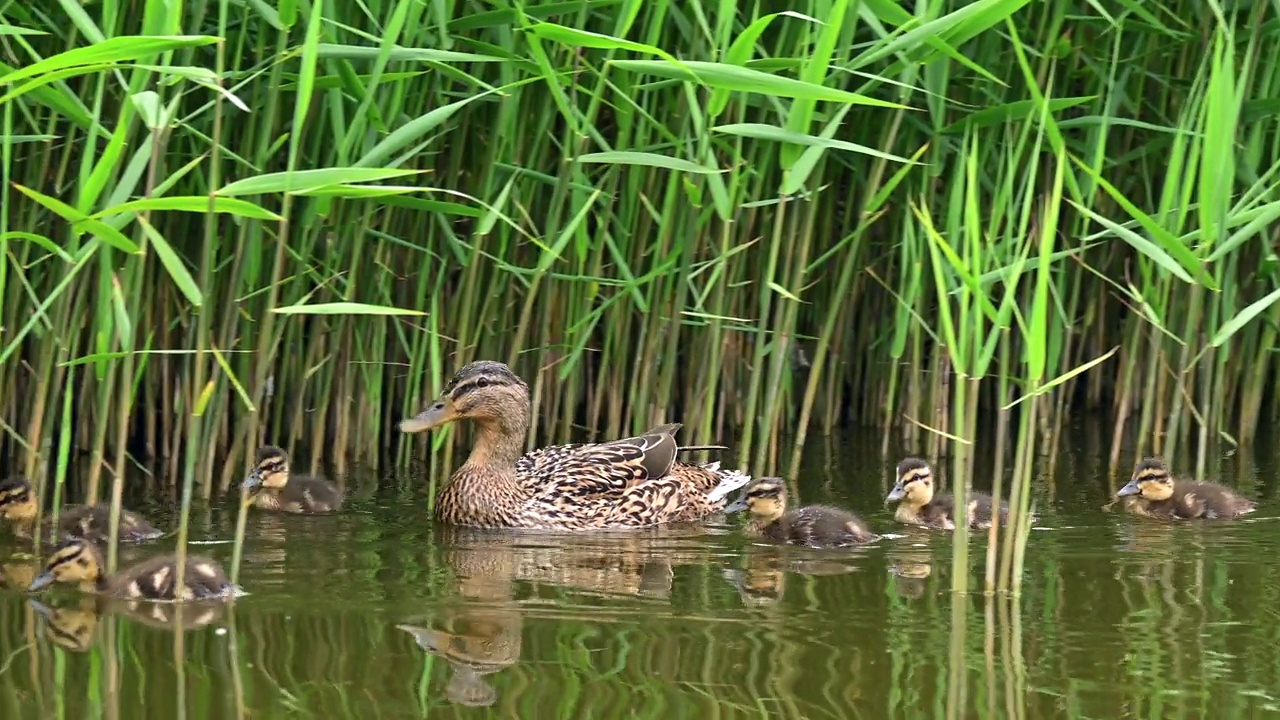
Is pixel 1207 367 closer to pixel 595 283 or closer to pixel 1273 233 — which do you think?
pixel 1273 233

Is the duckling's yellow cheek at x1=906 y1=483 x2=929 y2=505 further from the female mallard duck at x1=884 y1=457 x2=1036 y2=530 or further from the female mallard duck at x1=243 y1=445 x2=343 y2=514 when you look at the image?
the female mallard duck at x1=243 y1=445 x2=343 y2=514

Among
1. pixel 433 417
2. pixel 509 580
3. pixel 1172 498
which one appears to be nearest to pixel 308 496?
pixel 433 417

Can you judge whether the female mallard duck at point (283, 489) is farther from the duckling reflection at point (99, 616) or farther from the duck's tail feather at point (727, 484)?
the duckling reflection at point (99, 616)

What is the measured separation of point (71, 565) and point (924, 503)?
3183mm

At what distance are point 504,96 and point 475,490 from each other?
61.7 inches

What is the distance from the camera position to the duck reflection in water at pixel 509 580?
535 centimetres

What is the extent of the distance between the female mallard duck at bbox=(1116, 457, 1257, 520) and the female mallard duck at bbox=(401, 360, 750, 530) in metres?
1.58

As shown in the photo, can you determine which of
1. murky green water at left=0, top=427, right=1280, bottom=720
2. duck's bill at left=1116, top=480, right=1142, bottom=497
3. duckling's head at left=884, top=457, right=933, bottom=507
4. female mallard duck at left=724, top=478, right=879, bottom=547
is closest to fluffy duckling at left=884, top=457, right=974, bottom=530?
duckling's head at left=884, top=457, right=933, bottom=507

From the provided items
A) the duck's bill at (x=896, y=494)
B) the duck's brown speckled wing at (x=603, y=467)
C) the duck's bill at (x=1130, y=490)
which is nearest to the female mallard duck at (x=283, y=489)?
the duck's brown speckled wing at (x=603, y=467)

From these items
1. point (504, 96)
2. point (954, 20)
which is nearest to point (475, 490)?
point (504, 96)

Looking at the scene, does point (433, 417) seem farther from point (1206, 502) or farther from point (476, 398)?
point (1206, 502)

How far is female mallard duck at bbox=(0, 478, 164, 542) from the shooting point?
6.79m

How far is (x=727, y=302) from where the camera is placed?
840cm

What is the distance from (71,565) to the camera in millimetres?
6012
